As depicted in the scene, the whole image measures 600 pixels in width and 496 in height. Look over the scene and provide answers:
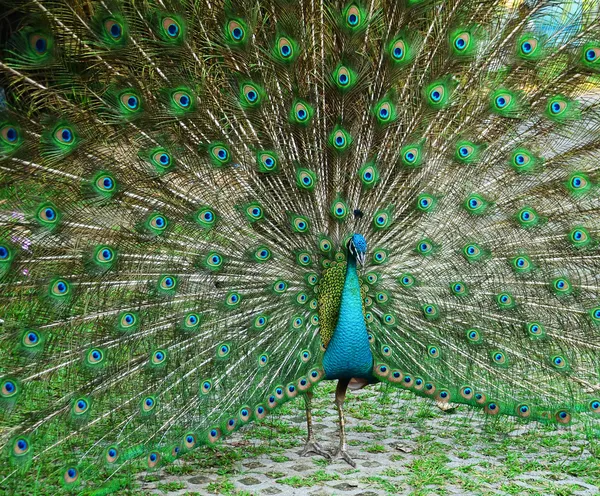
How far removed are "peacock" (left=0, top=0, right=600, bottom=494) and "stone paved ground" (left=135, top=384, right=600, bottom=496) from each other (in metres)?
0.26

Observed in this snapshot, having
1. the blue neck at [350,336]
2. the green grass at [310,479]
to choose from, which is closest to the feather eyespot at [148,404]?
the green grass at [310,479]

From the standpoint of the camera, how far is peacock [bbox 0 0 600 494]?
3.34 metres

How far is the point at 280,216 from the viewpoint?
3.86 m

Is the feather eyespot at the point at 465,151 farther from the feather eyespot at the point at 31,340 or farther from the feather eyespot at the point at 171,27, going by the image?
the feather eyespot at the point at 31,340

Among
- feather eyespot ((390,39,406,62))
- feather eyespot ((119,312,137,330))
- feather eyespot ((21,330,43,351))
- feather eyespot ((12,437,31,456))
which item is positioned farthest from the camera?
feather eyespot ((390,39,406,62))

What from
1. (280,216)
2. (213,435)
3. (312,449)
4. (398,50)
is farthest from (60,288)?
(398,50)

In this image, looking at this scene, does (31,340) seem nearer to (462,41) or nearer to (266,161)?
(266,161)

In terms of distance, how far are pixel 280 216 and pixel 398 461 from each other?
1489 mm

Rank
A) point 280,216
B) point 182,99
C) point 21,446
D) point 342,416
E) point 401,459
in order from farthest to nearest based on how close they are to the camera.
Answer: point 401,459
point 342,416
point 280,216
point 182,99
point 21,446

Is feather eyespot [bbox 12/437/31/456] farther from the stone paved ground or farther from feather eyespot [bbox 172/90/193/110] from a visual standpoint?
feather eyespot [bbox 172/90/193/110]

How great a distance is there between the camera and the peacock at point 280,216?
3.34m

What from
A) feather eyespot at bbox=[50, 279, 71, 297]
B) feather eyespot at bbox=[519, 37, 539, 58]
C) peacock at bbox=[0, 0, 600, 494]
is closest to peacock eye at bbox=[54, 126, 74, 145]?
peacock at bbox=[0, 0, 600, 494]

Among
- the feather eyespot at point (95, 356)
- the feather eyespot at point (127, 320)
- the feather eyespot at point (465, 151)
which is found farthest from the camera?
the feather eyespot at point (465, 151)

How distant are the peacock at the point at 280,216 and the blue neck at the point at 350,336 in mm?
11
